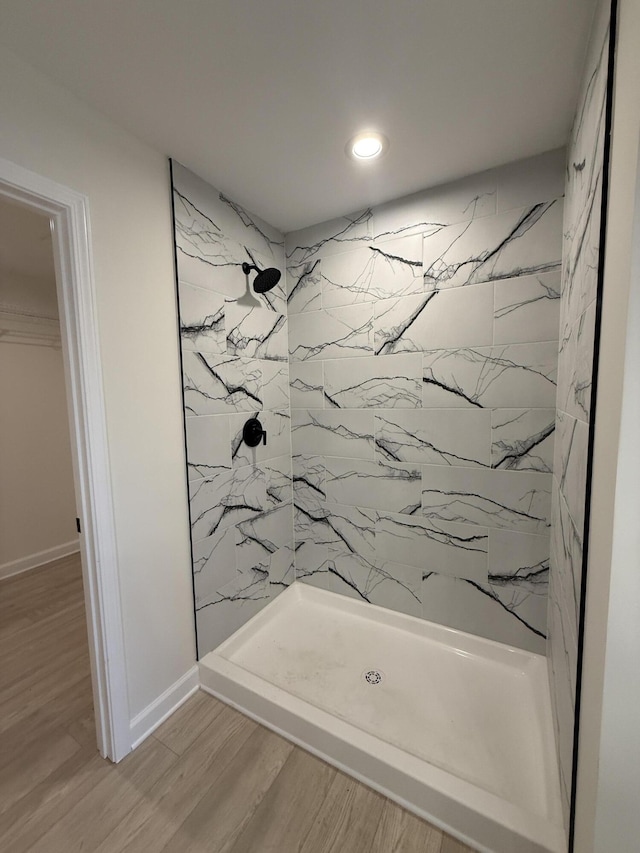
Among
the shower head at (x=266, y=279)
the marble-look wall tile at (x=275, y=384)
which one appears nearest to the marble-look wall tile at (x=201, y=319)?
the shower head at (x=266, y=279)

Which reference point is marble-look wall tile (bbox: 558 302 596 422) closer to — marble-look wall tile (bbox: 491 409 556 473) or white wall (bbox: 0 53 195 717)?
marble-look wall tile (bbox: 491 409 556 473)

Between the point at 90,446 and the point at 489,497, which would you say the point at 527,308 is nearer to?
the point at 489,497

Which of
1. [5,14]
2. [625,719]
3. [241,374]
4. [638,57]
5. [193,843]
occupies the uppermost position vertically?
[5,14]

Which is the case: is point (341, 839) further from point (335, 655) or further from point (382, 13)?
point (382, 13)

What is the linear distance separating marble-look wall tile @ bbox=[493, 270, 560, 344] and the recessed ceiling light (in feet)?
2.60

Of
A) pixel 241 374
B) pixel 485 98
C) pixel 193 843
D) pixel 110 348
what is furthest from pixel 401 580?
pixel 485 98

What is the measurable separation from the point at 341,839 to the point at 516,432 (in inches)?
64.5

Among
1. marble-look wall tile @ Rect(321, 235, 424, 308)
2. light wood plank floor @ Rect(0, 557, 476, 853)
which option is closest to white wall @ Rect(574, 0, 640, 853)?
light wood plank floor @ Rect(0, 557, 476, 853)

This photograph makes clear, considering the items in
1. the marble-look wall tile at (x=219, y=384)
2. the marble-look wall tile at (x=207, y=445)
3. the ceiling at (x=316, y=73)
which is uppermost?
the ceiling at (x=316, y=73)

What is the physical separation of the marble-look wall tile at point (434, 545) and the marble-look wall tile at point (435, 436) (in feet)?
1.16

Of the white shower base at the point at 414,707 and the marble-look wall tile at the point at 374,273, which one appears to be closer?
the white shower base at the point at 414,707

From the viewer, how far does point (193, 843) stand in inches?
41.1

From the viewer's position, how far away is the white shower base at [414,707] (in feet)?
3.52

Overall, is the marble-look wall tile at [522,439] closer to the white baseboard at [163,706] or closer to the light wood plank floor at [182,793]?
the light wood plank floor at [182,793]
